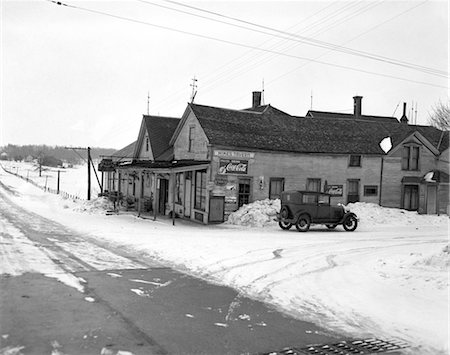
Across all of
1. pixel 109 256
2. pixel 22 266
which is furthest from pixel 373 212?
pixel 22 266

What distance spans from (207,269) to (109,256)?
3.26m

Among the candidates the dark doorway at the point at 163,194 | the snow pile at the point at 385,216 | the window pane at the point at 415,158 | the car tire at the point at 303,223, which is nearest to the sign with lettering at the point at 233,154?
the car tire at the point at 303,223

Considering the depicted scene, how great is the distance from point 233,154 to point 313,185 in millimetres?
6288

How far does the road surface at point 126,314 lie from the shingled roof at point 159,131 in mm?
22098

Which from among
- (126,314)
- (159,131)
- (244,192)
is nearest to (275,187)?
(244,192)

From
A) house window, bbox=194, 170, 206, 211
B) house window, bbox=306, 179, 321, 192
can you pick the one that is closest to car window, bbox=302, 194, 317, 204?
house window, bbox=306, 179, 321, 192

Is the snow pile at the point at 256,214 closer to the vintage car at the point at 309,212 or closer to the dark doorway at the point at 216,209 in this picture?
the dark doorway at the point at 216,209

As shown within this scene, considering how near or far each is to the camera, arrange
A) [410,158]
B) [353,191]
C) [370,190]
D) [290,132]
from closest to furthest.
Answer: [290,132] < [353,191] < [370,190] < [410,158]

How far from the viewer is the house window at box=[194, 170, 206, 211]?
26391 mm

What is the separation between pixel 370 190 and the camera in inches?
1236

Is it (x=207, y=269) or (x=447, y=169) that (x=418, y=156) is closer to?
(x=447, y=169)

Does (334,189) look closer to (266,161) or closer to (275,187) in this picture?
(275,187)

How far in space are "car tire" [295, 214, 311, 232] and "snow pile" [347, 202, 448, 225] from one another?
5.61m

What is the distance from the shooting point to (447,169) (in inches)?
1318
